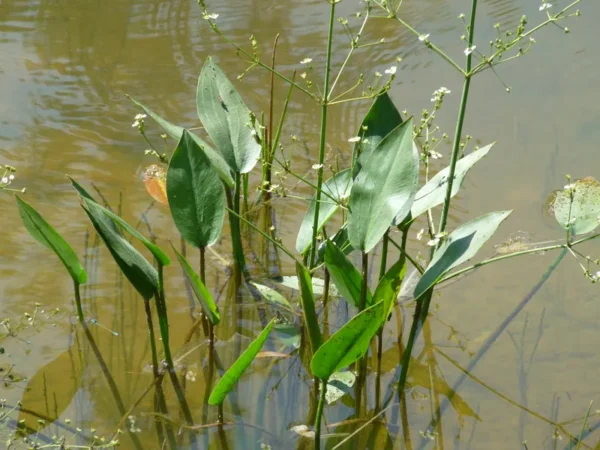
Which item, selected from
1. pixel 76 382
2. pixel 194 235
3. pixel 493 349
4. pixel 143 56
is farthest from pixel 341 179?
pixel 143 56

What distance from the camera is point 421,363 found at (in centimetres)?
205

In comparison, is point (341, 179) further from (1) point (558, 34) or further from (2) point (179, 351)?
(1) point (558, 34)

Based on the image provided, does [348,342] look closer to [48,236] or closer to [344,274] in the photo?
[344,274]

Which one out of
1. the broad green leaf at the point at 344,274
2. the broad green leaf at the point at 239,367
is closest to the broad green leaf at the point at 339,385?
the broad green leaf at the point at 344,274

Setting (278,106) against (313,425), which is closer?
(313,425)

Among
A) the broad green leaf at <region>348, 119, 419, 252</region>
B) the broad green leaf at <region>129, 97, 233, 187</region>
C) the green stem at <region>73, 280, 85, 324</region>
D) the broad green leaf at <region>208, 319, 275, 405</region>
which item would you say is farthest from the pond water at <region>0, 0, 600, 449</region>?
the broad green leaf at <region>348, 119, 419, 252</region>

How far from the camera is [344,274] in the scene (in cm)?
173

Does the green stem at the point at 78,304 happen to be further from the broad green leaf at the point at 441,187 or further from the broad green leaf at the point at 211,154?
the broad green leaf at the point at 441,187

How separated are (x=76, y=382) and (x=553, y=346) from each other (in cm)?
119

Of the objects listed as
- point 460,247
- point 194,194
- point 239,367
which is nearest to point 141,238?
point 194,194

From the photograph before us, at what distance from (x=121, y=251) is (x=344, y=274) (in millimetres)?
474

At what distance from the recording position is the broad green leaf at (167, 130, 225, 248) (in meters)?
1.78

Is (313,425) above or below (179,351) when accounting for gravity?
below

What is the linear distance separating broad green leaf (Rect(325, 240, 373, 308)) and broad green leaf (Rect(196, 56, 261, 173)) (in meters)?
0.43
